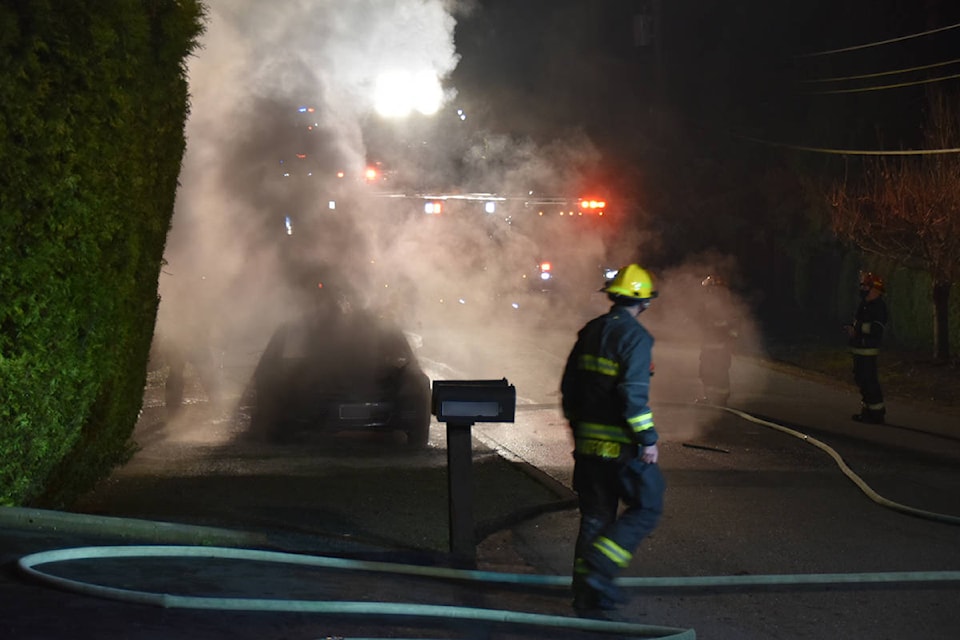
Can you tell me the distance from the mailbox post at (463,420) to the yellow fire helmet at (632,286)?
965 millimetres

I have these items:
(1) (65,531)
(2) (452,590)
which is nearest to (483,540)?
(2) (452,590)

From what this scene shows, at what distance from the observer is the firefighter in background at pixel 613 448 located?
17.4 ft

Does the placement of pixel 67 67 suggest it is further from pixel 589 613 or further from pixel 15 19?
pixel 589 613

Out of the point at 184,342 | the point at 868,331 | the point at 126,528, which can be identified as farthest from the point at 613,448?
the point at 184,342

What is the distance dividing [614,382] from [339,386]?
5.88 meters

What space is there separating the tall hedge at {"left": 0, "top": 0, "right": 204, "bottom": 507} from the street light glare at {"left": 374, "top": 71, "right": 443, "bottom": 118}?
1366 cm

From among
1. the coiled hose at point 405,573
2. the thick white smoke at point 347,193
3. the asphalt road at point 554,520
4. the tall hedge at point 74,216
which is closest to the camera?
the coiled hose at point 405,573

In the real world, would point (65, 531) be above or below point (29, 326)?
below

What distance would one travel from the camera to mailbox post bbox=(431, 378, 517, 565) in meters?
6.20

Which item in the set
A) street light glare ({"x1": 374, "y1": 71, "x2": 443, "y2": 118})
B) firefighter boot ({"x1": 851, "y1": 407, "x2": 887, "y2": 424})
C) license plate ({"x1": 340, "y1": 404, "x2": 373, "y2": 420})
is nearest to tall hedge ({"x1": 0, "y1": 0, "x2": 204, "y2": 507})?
license plate ({"x1": 340, "y1": 404, "x2": 373, "y2": 420})

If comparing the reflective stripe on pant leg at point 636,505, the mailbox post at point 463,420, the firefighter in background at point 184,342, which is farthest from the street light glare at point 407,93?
the reflective stripe on pant leg at point 636,505

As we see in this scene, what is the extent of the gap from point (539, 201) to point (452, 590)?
22954 millimetres

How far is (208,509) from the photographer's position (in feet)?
24.1

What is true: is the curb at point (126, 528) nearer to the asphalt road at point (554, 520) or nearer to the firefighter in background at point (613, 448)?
the asphalt road at point (554, 520)
